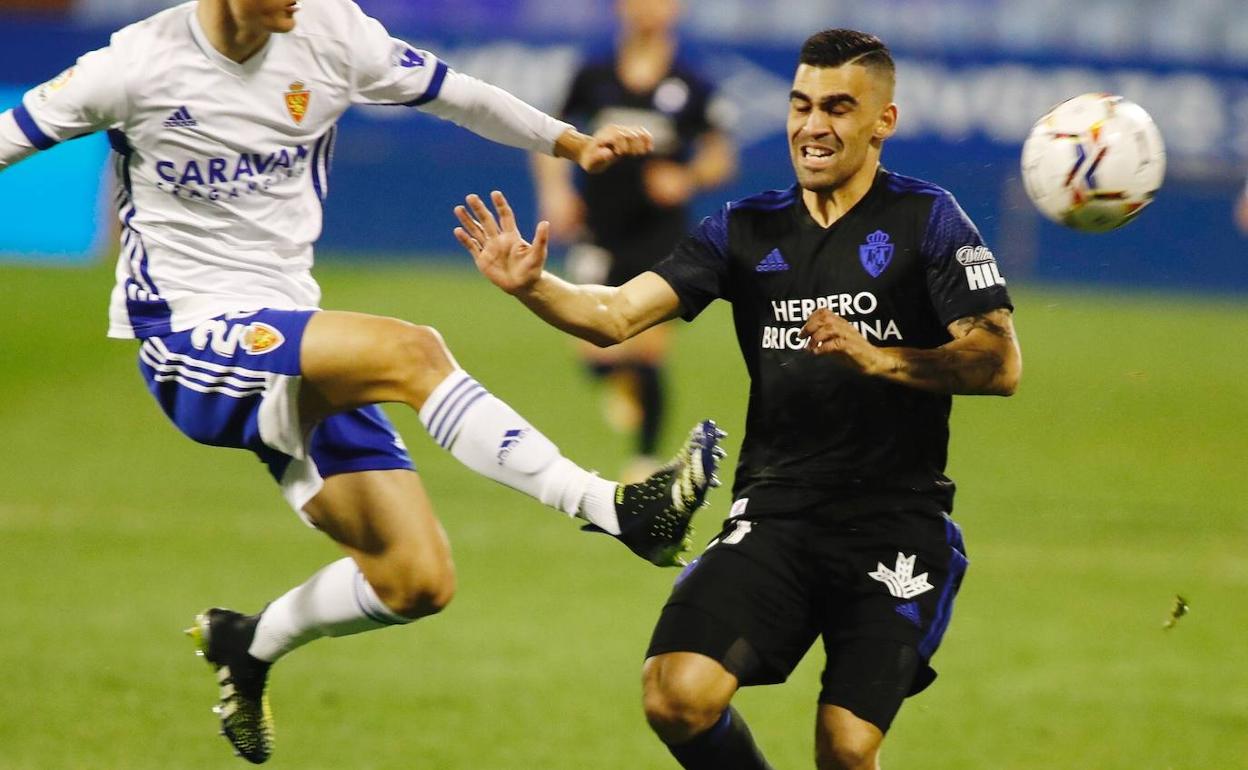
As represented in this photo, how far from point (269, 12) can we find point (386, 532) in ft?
4.94

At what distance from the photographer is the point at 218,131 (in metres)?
4.89

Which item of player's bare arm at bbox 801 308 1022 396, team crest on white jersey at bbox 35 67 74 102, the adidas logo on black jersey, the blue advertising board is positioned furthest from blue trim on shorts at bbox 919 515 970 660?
the blue advertising board

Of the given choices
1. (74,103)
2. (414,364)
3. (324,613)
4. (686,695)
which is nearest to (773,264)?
(414,364)

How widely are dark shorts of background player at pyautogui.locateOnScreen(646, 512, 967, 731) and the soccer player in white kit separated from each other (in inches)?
7.8

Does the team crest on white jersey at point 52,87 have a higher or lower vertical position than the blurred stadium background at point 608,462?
higher

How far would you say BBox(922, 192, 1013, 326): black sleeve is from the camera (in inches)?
175

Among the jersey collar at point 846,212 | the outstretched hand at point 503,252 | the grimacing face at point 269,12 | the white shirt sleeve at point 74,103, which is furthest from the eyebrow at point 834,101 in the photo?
the white shirt sleeve at point 74,103

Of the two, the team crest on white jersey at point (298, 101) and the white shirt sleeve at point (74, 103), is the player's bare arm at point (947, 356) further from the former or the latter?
the white shirt sleeve at point (74, 103)

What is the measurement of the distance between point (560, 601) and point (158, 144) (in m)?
3.82

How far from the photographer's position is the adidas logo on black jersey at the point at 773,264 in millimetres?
4690

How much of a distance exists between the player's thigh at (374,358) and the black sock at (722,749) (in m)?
1.09

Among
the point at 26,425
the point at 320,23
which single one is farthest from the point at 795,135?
the point at 26,425

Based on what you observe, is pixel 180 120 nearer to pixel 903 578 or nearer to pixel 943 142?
pixel 903 578

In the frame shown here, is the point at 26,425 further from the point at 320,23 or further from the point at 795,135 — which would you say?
the point at 795,135
